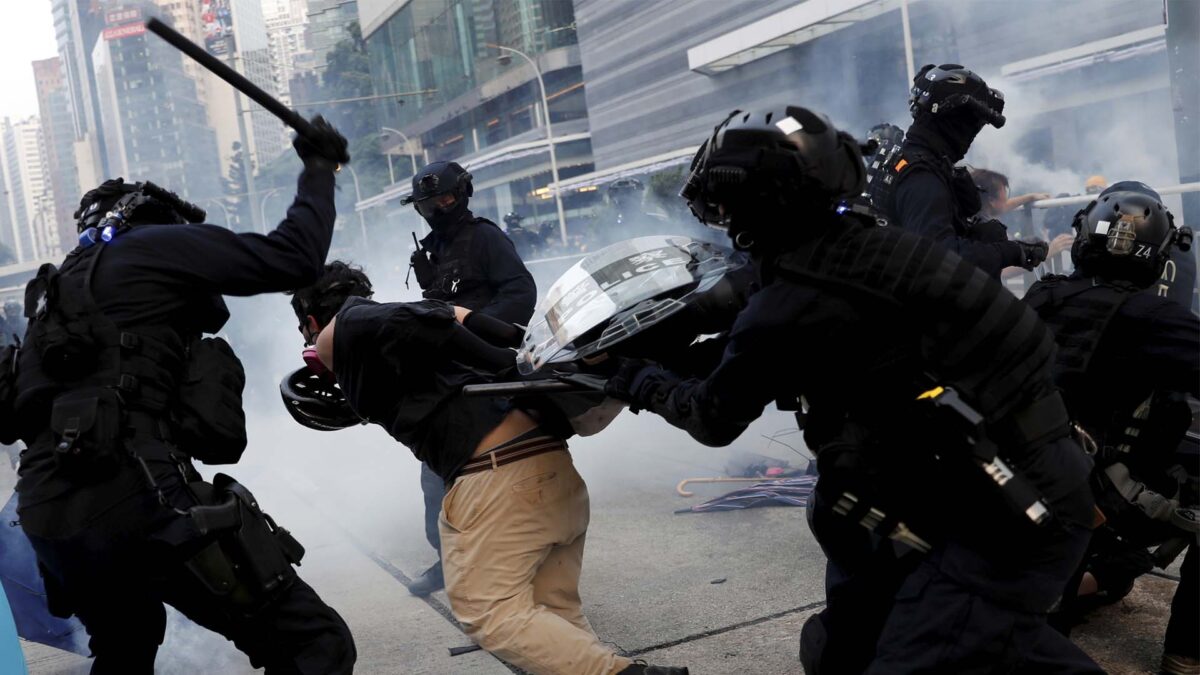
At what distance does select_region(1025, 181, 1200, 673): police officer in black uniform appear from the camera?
3.24 metres

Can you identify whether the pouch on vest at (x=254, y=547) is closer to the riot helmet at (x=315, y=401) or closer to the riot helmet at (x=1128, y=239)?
the riot helmet at (x=315, y=401)

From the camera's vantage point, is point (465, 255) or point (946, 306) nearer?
point (946, 306)

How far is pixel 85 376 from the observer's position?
10.5ft

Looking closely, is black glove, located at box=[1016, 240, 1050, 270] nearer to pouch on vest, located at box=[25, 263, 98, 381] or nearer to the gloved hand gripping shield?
the gloved hand gripping shield

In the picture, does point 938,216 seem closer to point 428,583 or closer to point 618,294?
point 618,294

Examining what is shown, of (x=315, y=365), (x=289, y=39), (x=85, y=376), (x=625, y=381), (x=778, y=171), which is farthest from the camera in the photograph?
(x=289, y=39)

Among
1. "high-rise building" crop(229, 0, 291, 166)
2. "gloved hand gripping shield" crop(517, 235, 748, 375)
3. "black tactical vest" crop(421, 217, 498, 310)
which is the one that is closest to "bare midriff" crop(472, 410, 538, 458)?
"gloved hand gripping shield" crop(517, 235, 748, 375)

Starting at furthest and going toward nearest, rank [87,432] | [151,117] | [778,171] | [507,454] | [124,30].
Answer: [151,117] → [124,30] → [507,454] → [87,432] → [778,171]

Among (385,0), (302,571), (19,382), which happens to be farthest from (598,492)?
(385,0)

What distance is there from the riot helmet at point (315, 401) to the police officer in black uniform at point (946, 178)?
207cm

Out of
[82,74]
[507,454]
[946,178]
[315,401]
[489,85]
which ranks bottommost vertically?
[507,454]

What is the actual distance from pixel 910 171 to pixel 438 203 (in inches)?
99.2

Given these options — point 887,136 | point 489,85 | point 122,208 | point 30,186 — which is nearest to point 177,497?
point 122,208

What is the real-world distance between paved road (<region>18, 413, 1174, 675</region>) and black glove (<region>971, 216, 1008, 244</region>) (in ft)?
4.49
